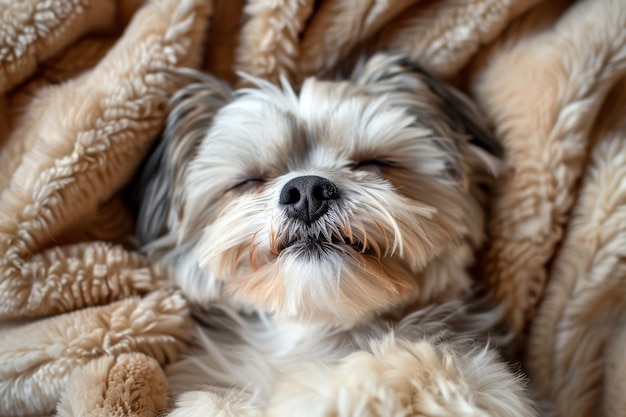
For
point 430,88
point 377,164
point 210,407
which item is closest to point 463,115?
point 430,88

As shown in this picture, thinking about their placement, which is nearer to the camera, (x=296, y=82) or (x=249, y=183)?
(x=249, y=183)

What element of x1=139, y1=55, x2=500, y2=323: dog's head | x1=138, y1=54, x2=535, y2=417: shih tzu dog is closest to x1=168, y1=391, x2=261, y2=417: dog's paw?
x1=138, y1=54, x2=535, y2=417: shih tzu dog

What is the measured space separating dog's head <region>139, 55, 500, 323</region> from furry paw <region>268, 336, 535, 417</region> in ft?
0.40

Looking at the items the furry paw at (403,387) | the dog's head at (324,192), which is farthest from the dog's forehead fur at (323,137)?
the furry paw at (403,387)

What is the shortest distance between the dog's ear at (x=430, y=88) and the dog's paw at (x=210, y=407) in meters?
0.71

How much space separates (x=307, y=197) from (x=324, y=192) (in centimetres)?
3

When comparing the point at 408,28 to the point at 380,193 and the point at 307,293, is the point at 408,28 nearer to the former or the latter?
the point at 380,193

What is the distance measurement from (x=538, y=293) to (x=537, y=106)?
1.33 feet

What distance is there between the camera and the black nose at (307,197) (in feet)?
3.21

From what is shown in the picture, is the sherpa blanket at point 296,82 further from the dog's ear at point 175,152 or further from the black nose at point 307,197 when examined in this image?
the black nose at point 307,197

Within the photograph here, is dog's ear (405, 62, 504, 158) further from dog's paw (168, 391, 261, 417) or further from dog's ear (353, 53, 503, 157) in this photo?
dog's paw (168, 391, 261, 417)

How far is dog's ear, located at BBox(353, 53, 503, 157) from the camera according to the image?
1276 millimetres

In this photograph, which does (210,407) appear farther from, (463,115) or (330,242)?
(463,115)

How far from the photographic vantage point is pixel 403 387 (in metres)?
0.87
